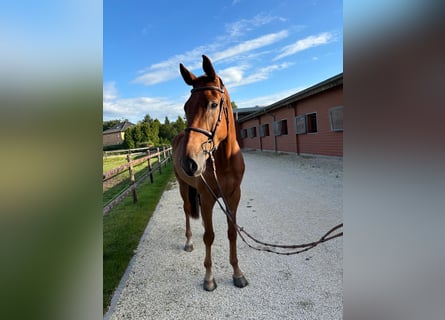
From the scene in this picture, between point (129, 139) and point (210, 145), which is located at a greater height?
point (129, 139)

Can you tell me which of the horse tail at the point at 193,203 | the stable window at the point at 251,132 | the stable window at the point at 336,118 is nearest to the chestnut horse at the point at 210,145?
the horse tail at the point at 193,203

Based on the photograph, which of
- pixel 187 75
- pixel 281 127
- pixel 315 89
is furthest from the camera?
pixel 281 127

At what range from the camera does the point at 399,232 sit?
51 centimetres

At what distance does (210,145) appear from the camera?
1.92m

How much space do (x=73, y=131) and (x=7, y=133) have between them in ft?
0.51

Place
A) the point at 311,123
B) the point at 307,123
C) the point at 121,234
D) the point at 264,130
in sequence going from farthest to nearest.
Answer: the point at 264,130
the point at 311,123
the point at 307,123
the point at 121,234

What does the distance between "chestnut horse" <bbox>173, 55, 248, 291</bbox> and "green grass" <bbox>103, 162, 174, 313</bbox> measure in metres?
1.03

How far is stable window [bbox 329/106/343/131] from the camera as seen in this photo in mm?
9133

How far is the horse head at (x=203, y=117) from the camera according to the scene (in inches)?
69.5

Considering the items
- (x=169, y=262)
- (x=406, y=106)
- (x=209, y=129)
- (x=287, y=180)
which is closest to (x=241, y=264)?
(x=169, y=262)

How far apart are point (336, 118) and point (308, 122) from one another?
257 cm

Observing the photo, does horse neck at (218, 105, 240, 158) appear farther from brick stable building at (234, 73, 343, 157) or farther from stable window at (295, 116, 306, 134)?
stable window at (295, 116, 306, 134)

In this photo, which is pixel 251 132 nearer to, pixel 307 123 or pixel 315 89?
pixel 307 123

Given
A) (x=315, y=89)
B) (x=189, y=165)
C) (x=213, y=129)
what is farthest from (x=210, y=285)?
(x=315, y=89)
